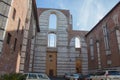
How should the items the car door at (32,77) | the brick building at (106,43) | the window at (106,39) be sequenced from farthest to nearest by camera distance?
the window at (106,39) → the brick building at (106,43) → the car door at (32,77)

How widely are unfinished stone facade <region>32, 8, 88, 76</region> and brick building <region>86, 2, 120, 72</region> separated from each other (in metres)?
3.59

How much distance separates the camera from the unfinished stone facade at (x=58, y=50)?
2943 centimetres

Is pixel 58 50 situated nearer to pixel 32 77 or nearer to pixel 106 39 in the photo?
pixel 106 39

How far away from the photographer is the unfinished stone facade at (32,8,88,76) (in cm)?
2943

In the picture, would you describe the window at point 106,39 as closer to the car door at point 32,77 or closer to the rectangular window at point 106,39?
the rectangular window at point 106,39

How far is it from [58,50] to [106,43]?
37.2ft

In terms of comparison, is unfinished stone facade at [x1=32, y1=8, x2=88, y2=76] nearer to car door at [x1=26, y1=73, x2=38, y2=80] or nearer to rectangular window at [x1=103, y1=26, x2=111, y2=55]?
rectangular window at [x1=103, y1=26, x2=111, y2=55]

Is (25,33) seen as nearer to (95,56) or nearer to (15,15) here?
(15,15)

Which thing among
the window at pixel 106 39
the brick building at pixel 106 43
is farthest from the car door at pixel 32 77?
the window at pixel 106 39

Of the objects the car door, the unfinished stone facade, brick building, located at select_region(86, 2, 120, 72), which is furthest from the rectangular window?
the car door

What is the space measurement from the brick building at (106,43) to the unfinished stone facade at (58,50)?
3586mm

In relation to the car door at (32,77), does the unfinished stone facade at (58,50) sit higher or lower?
higher

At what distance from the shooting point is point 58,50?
30.4 metres

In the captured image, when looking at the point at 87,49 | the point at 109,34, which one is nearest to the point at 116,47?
the point at 109,34
